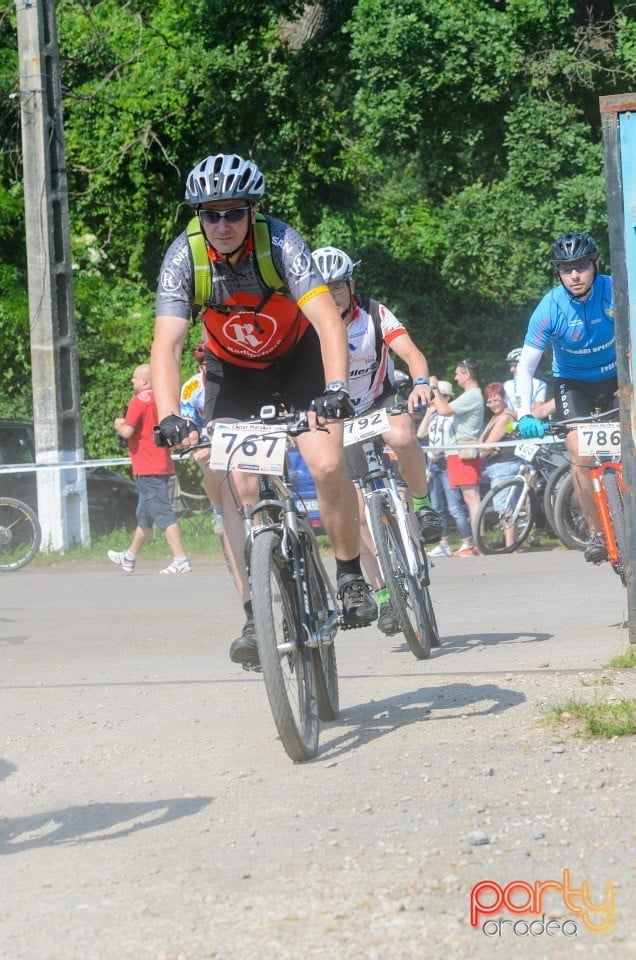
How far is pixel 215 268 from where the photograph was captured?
5.78 meters

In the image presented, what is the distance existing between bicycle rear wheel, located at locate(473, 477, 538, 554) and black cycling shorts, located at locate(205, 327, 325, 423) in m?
8.54

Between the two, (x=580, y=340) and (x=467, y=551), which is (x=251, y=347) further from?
(x=467, y=551)

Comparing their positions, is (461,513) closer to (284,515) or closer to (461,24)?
(461,24)

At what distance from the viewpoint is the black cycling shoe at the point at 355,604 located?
5.93m

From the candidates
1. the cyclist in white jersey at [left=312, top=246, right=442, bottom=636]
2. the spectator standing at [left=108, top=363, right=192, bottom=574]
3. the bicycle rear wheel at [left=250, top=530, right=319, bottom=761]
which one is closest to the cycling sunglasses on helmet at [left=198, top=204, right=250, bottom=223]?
the bicycle rear wheel at [left=250, top=530, right=319, bottom=761]

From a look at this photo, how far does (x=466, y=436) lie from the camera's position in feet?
50.0

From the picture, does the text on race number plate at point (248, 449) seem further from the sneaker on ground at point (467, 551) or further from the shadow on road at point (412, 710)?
the sneaker on ground at point (467, 551)

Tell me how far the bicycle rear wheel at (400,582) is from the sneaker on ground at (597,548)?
117 cm

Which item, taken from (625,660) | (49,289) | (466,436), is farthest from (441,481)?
(625,660)

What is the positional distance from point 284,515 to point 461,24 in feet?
51.3

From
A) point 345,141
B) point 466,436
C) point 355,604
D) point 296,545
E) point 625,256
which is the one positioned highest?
point 345,141

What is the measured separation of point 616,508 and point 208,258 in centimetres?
338

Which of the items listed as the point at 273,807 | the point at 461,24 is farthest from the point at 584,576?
the point at 461,24

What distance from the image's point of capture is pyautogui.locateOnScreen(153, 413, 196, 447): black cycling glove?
17.4 feet
